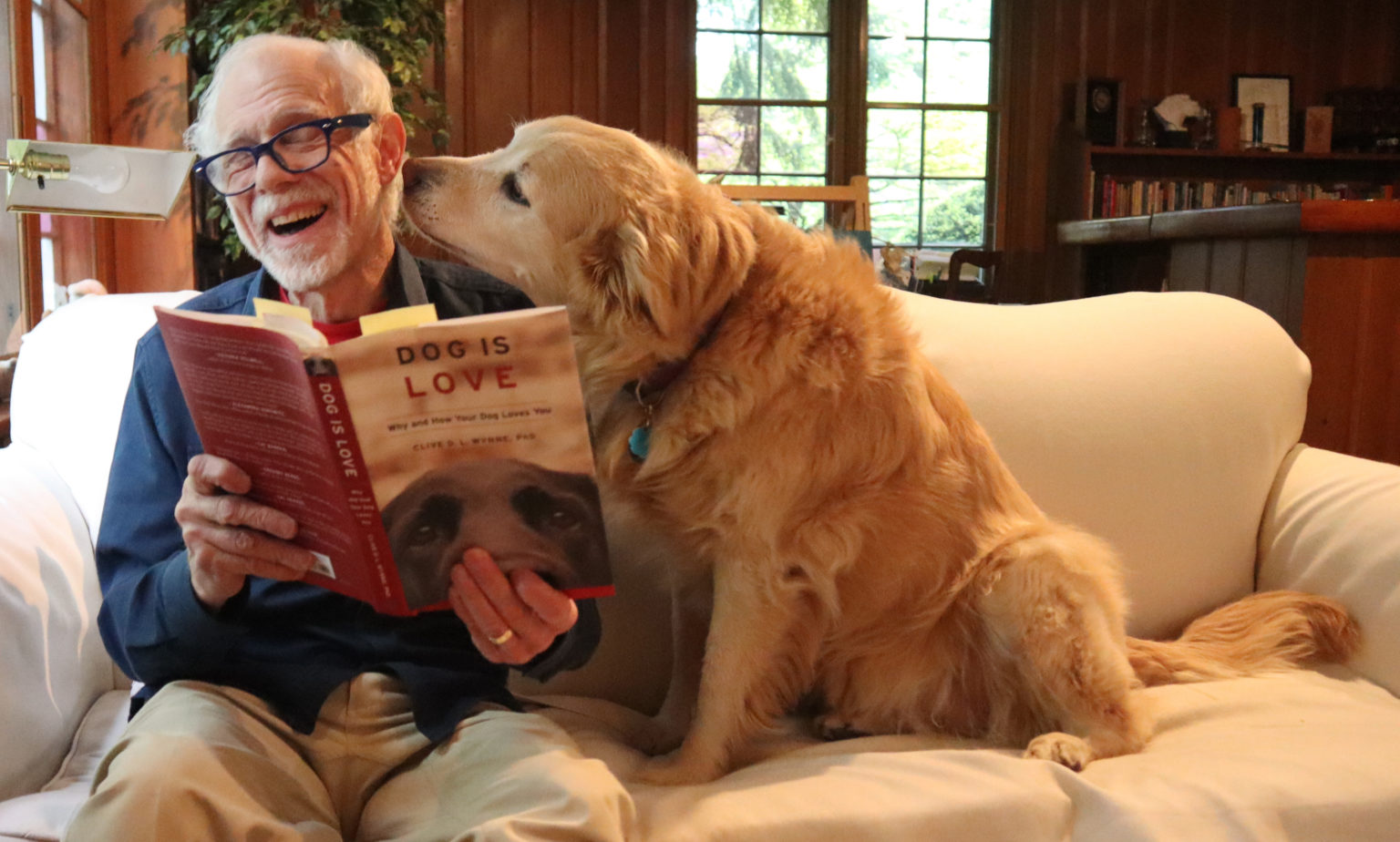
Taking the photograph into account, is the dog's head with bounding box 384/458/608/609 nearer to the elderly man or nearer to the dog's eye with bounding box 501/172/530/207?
the elderly man

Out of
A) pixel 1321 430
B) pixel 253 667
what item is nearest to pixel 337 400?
pixel 253 667

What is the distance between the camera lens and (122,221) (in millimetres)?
3463

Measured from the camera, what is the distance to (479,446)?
99 centimetres

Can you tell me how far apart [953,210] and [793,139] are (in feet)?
3.76

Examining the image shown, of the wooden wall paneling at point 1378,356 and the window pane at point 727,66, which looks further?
the window pane at point 727,66

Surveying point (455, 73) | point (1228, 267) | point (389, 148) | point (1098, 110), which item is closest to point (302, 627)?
point (389, 148)

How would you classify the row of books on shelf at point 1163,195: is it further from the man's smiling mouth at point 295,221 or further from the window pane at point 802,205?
the man's smiling mouth at point 295,221

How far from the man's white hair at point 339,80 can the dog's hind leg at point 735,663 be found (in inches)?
26.3

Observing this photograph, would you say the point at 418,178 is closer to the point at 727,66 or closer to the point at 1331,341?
the point at 1331,341

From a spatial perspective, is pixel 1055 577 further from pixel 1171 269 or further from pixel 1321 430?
pixel 1171 269

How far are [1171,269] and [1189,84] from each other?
407 cm

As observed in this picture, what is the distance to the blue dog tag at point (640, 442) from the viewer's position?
1.36 m

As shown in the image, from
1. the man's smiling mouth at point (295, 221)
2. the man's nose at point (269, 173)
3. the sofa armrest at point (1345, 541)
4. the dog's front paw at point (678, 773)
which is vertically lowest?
the dog's front paw at point (678, 773)

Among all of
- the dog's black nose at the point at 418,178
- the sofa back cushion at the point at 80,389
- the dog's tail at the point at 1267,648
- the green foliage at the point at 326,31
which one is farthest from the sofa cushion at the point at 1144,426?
the green foliage at the point at 326,31
